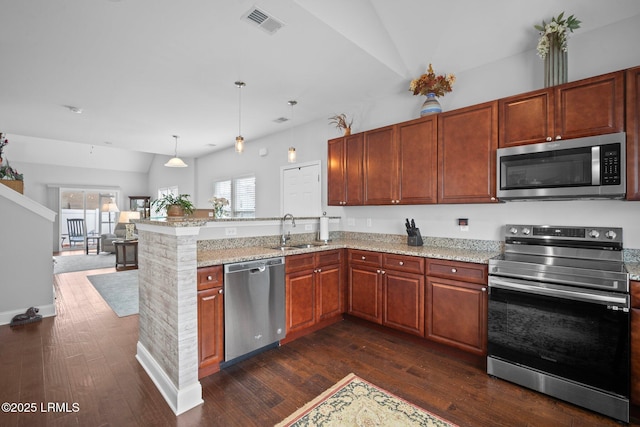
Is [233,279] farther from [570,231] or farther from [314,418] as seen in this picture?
[570,231]

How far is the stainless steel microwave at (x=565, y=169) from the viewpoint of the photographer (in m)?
2.08

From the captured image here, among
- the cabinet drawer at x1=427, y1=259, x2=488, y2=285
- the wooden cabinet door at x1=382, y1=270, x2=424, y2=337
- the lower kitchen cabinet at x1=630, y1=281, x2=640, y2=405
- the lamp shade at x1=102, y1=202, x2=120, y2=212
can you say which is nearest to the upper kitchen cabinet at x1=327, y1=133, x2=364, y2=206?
the wooden cabinet door at x1=382, y1=270, x2=424, y2=337

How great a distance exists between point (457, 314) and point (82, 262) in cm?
887

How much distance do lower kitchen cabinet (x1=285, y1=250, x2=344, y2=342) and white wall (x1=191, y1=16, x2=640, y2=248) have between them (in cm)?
97

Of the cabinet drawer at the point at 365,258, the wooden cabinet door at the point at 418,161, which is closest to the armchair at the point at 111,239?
the cabinet drawer at the point at 365,258

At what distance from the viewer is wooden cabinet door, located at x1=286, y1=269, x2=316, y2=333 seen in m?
2.93

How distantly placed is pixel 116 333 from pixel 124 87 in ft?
9.51

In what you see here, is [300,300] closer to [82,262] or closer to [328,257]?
[328,257]

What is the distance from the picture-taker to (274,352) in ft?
9.26

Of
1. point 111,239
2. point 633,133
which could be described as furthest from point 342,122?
point 111,239

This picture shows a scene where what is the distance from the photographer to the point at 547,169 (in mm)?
2383

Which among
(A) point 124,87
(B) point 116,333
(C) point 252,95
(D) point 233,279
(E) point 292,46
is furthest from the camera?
(C) point 252,95

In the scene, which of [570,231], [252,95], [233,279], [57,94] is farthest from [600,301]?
[57,94]

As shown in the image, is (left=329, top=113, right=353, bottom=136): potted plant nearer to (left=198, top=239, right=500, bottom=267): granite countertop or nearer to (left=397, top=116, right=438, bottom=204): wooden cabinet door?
(left=397, top=116, right=438, bottom=204): wooden cabinet door
